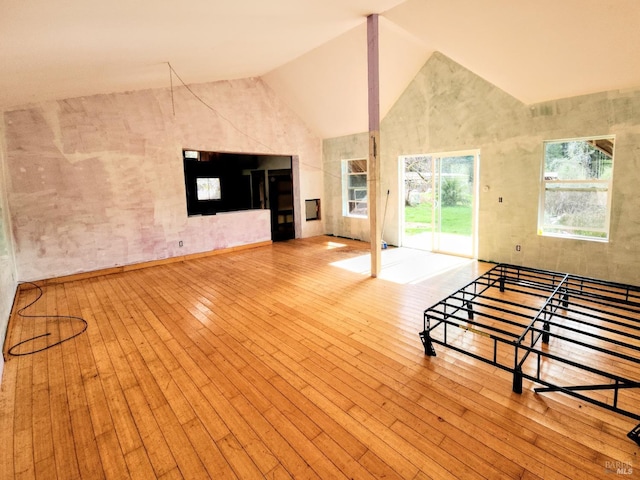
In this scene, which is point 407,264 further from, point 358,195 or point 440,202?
point 358,195

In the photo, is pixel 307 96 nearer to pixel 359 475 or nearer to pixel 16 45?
pixel 16 45

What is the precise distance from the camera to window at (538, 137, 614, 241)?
4699 mm

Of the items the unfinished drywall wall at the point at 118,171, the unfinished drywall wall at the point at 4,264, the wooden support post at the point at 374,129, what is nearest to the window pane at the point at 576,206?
the wooden support post at the point at 374,129

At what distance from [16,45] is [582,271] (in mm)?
7065

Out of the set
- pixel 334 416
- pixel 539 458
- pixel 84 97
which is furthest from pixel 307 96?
pixel 539 458

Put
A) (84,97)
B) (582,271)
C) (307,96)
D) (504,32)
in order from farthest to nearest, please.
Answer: (307,96) < (84,97) < (582,271) < (504,32)

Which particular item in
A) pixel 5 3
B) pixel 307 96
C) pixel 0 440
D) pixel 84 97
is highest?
pixel 307 96

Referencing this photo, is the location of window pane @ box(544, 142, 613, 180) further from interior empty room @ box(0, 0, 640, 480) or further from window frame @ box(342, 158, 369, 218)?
window frame @ box(342, 158, 369, 218)

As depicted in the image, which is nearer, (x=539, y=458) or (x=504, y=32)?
(x=539, y=458)

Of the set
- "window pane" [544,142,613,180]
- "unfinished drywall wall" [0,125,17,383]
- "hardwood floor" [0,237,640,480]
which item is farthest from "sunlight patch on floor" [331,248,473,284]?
"unfinished drywall wall" [0,125,17,383]

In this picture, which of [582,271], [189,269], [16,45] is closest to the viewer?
[16,45]

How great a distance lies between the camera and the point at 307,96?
773 cm

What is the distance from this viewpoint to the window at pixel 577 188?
4.70 m

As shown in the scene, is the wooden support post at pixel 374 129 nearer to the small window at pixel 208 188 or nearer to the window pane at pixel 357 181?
the window pane at pixel 357 181
